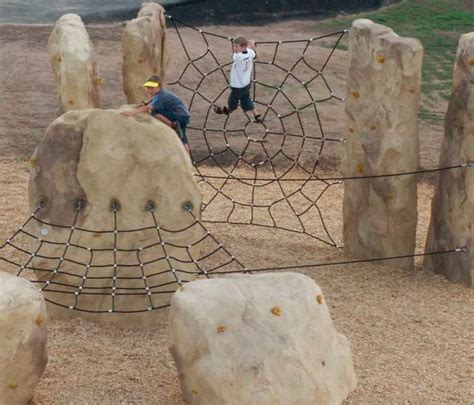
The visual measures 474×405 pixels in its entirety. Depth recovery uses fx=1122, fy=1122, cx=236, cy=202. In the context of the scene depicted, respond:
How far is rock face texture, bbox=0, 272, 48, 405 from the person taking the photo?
6945 mm

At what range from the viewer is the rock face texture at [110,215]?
877 cm

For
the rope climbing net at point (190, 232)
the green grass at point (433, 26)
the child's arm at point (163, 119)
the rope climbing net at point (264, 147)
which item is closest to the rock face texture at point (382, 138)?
the rope climbing net at point (190, 232)

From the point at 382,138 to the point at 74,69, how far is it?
3209mm

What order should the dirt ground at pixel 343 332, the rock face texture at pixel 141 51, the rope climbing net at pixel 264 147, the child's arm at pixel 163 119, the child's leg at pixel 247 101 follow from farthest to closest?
the child's leg at pixel 247 101 < the rope climbing net at pixel 264 147 < the rock face texture at pixel 141 51 < the child's arm at pixel 163 119 < the dirt ground at pixel 343 332

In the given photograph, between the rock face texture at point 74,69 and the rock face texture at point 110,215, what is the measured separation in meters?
2.44

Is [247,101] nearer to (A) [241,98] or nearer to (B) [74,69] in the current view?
(A) [241,98]

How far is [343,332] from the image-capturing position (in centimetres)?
889

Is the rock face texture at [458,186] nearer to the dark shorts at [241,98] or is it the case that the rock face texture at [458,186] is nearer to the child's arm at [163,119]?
the child's arm at [163,119]

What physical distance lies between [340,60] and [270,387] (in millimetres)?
12401

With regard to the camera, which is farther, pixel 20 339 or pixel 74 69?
pixel 74 69

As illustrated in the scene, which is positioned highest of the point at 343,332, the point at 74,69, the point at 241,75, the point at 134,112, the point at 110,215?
the point at 134,112

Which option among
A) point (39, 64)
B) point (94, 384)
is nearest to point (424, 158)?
point (39, 64)

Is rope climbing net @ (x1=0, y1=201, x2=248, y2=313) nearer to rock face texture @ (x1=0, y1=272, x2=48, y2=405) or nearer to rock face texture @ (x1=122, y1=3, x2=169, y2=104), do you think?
rock face texture @ (x1=0, y1=272, x2=48, y2=405)

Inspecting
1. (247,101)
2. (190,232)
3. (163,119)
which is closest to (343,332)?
(190,232)
